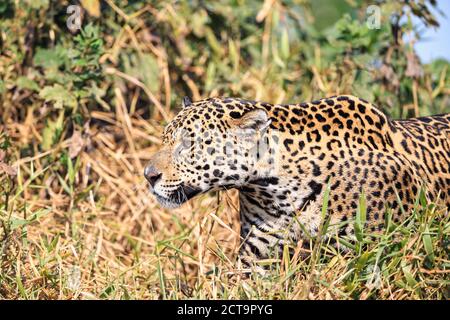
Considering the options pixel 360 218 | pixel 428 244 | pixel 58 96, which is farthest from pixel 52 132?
pixel 428 244

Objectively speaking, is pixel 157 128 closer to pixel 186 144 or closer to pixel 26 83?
pixel 26 83

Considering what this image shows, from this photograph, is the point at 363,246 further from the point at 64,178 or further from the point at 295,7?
the point at 295,7

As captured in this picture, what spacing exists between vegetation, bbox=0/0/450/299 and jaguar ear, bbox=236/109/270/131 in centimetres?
61

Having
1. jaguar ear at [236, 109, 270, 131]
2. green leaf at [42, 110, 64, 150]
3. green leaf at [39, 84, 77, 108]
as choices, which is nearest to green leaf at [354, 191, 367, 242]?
jaguar ear at [236, 109, 270, 131]

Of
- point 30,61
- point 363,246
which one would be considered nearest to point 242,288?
point 363,246

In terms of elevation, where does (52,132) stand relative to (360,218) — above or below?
below

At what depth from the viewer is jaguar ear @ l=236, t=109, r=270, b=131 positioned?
4971 mm

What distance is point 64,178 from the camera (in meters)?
6.89

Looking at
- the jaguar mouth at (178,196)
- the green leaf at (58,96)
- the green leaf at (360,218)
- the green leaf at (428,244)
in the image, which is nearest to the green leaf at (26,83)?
the green leaf at (58,96)

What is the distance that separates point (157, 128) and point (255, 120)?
2.79m

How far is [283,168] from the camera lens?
5.07 m

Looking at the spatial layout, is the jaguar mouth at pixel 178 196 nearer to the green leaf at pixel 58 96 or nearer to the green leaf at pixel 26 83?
the green leaf at pixel 58 96

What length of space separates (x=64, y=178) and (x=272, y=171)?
2.39 metres

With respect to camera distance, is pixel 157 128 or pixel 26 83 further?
pixel 157 128
